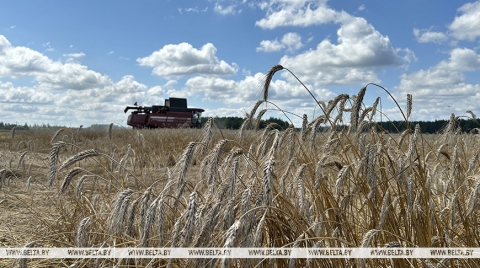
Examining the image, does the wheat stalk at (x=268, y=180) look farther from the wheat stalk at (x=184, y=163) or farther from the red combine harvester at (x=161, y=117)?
the red combine harvester at (x=161, y=117)

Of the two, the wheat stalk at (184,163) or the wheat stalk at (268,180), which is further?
the wheat stalk at (184,163)

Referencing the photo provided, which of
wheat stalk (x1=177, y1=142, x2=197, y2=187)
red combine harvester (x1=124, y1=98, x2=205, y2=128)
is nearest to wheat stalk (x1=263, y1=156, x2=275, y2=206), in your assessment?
wheat stalk (x1=177, y1=142, x2=197, y2=187)

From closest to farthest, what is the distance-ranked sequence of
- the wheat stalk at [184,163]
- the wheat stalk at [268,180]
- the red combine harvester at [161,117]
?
the wheat stalk at [268,180] → the wheat stalk at [184,163] → the red combine harvester at [161,117]

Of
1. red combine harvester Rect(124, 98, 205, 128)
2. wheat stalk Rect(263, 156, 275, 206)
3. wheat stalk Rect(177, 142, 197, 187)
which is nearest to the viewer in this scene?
wheat stalk Rect(263, 156, 275, 206)

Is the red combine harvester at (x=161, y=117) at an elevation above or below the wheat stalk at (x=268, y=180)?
above

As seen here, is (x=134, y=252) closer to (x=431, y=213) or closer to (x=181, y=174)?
(x=181, y=174)

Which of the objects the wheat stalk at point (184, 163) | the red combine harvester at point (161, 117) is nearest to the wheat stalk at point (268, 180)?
the wheat stalk at point (184, 163)

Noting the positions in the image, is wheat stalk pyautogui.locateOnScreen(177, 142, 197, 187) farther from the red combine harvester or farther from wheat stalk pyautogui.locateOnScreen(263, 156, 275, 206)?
the red combine harvester

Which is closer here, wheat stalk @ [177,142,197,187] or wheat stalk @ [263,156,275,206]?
wheat stalk @ [263,156,275,206]

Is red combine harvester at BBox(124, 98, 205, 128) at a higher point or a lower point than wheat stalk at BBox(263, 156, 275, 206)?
higher

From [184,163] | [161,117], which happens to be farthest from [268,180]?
[161,117]

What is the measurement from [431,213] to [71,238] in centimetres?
238

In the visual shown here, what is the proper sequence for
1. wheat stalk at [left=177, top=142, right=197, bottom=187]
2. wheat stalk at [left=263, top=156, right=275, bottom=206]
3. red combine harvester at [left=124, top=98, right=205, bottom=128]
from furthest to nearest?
red combine harvester at [left=124, top=98, right=205, bottom=128] < wheat stalk at [left=177, top=142, right=197, bottom=187] < wheat stalk at [left=263, top=156, right=275, bottom=206]

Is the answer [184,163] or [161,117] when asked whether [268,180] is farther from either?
[161,117]
